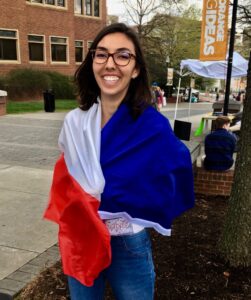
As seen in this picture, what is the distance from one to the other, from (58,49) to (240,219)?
82.4 ft

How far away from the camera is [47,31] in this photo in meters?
25.1

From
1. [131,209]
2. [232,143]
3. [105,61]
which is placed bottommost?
[232,143]

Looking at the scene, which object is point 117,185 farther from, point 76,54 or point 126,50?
point 76,54

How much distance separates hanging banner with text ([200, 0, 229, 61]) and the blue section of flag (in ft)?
24.3

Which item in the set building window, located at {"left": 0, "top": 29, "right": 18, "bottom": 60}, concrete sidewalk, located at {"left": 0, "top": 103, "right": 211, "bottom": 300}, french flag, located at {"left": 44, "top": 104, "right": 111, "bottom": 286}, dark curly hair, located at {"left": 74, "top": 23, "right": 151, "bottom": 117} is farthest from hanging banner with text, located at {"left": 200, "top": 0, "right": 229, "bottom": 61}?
building window, located at {"left": 0, "top": 29, "right": 18, "bottom": 60}

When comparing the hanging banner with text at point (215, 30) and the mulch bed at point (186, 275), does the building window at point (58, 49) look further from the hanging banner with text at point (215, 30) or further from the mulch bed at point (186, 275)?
the mulch bed at point (186, 275)

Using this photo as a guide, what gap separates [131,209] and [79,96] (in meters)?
0.67

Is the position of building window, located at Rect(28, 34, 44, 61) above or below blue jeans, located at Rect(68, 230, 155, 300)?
above

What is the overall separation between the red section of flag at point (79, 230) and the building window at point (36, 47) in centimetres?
2449

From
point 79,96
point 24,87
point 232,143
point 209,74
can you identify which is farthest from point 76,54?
point 79,96

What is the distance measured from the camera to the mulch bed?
2.75 m

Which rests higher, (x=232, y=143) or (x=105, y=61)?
(x=105, y=61)

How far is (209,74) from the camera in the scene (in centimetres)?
1189

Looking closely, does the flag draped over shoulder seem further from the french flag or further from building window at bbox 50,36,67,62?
building window at bbox 50,36,67,62
